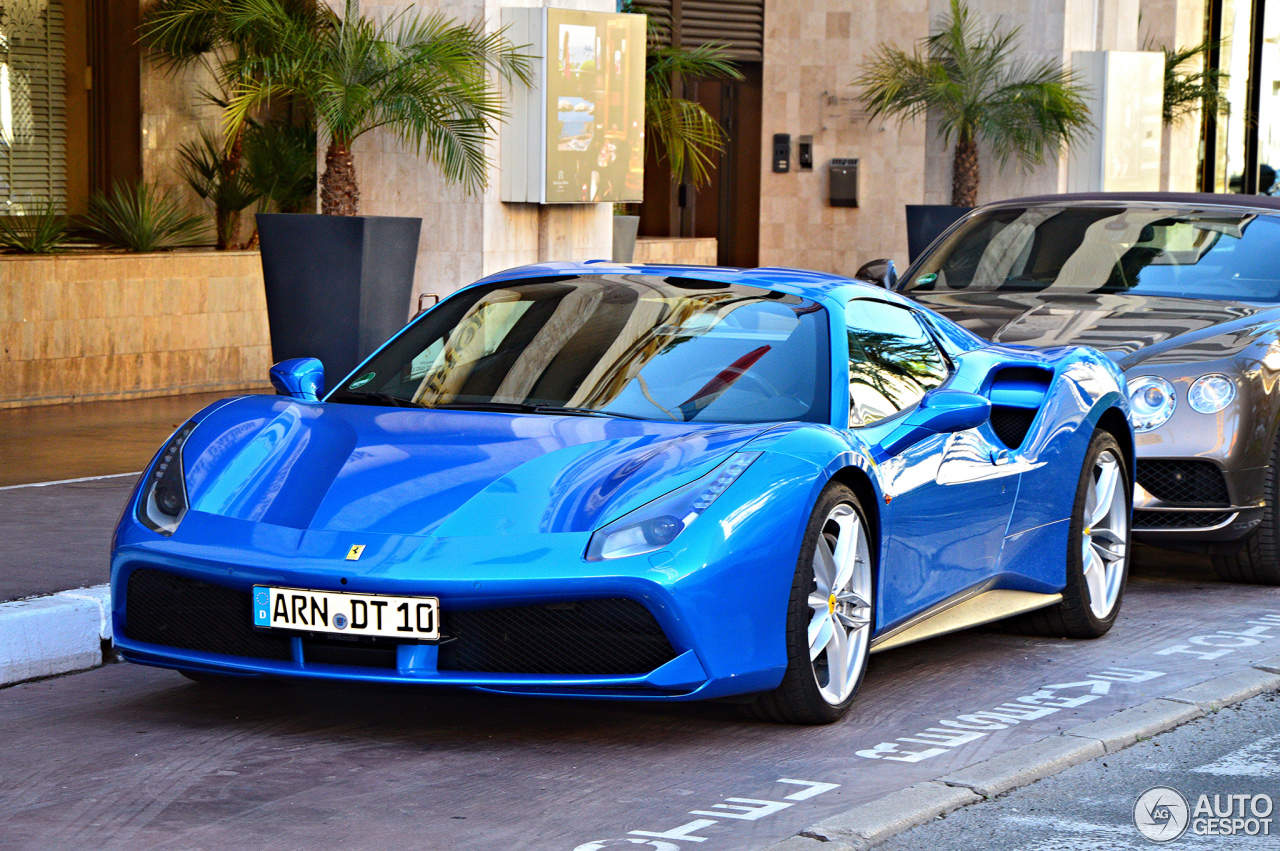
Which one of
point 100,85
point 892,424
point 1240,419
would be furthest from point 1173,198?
point 100,85

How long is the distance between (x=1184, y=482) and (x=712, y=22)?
1286 centimetres

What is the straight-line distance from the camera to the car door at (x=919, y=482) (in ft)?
17.2

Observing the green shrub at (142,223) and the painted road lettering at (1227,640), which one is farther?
the green shrub at (142,223)

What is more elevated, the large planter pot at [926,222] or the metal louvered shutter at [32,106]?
the metal louvered shutter at [32,106]

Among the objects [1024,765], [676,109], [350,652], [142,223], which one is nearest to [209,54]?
[142,223]

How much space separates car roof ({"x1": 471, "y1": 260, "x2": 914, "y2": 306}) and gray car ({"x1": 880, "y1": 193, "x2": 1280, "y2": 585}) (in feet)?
2.47

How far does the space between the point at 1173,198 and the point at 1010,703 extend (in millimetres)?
4380

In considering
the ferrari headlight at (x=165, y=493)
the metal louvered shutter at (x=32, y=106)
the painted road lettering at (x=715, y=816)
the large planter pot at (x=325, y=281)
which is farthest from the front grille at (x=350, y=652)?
the metal louvered shutter at (x=32, y=106)

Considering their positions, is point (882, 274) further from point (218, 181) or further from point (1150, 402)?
point (218, 181)

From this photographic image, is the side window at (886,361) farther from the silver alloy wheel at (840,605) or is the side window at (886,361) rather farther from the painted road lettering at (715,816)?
the painted road lettering at (715,816)

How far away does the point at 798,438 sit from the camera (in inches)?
192

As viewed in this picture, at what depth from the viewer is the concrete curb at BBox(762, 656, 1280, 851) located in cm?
403

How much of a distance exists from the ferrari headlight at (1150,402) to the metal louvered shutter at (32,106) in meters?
9.53

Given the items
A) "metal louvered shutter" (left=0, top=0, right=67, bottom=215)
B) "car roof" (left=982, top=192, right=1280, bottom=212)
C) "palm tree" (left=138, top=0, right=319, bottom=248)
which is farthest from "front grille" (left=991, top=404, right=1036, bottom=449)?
"metal louvered shutter" (left=0, top=0, right=67, bottom=215)
